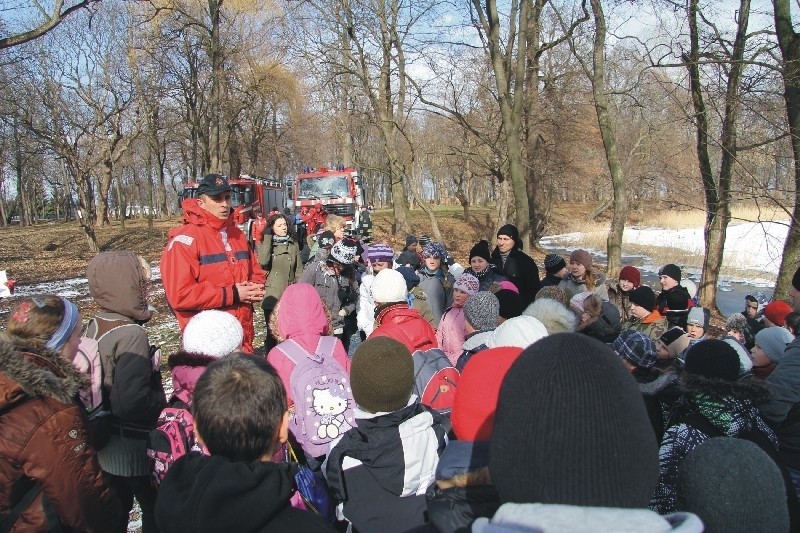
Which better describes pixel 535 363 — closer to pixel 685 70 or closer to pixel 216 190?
pixel 216 190

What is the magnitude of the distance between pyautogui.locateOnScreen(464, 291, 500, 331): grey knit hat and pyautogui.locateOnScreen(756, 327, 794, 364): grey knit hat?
1.81 meters

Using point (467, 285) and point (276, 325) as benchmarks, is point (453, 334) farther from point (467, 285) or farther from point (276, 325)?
point (276, 325)

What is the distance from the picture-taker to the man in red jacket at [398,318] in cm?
356

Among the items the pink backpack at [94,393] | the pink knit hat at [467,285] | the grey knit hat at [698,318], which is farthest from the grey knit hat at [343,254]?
the grey knit hat at [698,318]

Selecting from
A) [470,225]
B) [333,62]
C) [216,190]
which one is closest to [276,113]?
[470,225]

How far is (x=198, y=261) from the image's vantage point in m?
3.78

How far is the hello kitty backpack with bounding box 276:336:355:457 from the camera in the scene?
2828 millimetres

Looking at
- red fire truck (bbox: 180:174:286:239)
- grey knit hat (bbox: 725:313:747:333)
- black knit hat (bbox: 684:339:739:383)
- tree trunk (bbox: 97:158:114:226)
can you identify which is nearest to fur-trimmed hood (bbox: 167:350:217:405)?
black knit hat (bbox: 684:339:739:383)

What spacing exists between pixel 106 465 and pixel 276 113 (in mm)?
41958

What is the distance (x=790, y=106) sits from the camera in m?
6.97

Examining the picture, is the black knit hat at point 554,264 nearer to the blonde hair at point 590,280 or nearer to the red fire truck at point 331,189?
the blonde hair at point 590,280

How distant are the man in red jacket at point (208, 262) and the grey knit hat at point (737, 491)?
2957 millimetres

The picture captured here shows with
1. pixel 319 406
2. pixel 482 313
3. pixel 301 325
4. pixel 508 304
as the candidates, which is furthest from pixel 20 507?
pixel 508 304

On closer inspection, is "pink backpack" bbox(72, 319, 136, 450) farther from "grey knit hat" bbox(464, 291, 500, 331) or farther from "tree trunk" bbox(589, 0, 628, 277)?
"tree trunk" bbox(589, 0, 628, 277)
